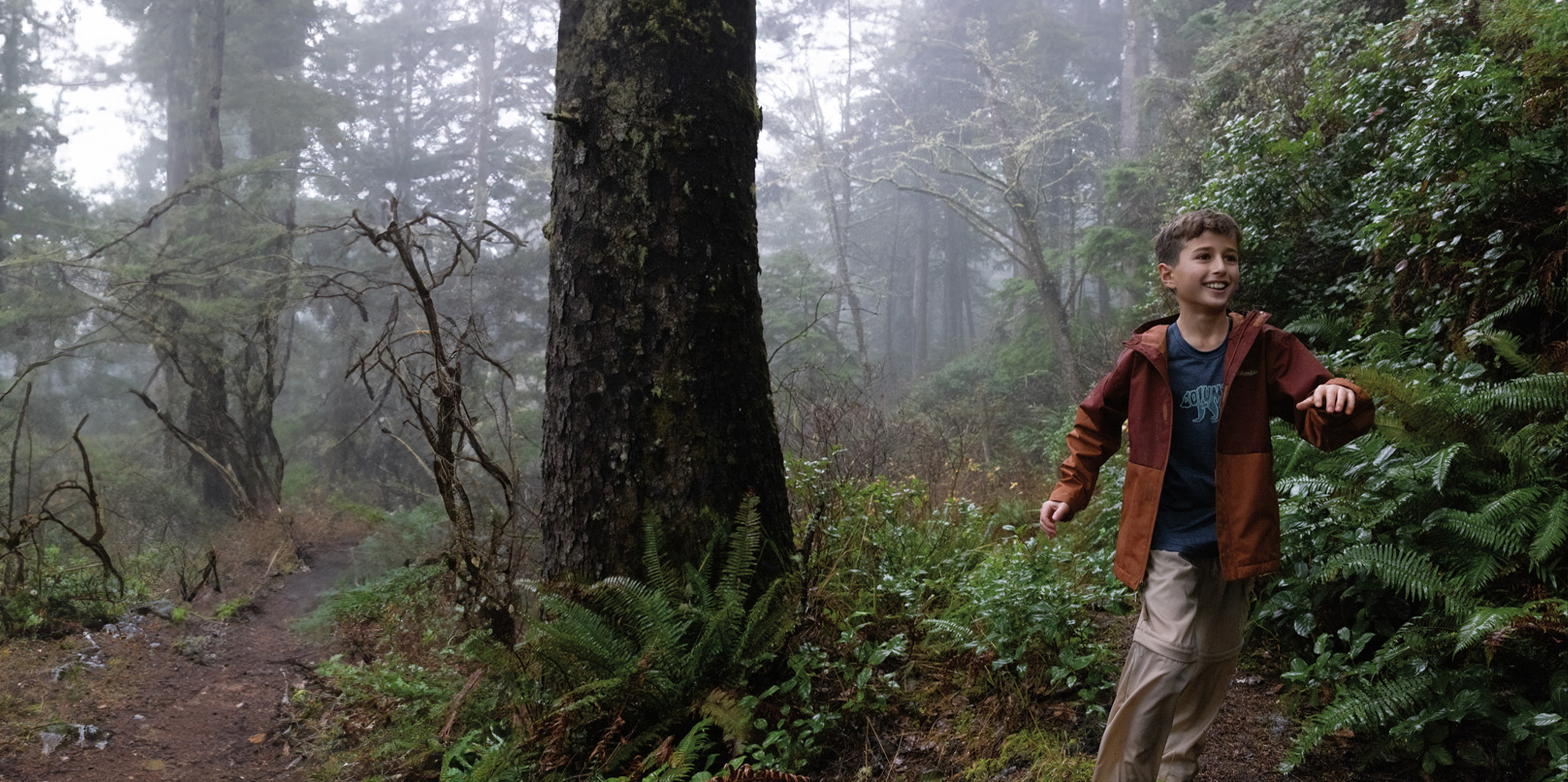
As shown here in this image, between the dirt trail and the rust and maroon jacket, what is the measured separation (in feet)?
14.3

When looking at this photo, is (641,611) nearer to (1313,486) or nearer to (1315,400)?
(1315,400)

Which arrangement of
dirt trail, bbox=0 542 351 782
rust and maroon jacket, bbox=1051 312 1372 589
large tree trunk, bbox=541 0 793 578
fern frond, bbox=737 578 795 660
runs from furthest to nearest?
dirt trail, bbox=0 542 351 782
large tree trunk, bbox=541 0 793 578
fern frond, bbox=737 578 795 660
rust and maroon jacket, bbox=1051 312 1372 589

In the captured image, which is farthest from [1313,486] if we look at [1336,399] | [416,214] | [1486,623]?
[416,214]

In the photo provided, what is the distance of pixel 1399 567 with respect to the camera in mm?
2904

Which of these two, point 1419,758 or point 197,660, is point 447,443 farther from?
point 1419,758

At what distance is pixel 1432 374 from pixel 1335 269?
2.64 meters

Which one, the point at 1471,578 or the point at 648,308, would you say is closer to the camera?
the point at 1471,578

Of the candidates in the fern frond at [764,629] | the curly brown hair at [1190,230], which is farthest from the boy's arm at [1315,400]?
the fern frond at [764,629]

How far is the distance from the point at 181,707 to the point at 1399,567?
281 inches

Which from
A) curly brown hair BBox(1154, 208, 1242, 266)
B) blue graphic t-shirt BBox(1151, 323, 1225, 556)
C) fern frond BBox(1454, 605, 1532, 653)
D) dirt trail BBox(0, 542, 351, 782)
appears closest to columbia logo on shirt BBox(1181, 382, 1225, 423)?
blue graphic t-shirt BBox(1151, 323, 1225, 556)

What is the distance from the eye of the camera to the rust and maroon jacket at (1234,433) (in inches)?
89.7

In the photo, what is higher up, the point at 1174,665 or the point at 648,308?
the point at 648,308

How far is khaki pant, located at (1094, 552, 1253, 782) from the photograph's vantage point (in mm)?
2324

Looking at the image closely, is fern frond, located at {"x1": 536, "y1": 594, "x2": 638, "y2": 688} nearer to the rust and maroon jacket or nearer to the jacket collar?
the rust and maroon jacket
